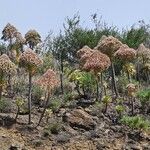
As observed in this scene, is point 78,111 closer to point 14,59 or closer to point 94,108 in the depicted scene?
point 94,108

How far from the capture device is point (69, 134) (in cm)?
1631

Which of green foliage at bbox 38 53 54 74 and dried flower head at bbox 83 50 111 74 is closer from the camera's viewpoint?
dried flower head at bbox 83 50 111 74

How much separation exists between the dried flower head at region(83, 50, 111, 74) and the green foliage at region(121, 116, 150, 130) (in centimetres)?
186

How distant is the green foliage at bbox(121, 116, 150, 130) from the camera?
1666 cm

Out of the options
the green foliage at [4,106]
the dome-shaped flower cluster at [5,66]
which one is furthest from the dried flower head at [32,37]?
the dome-shaped flower cluster at [5,66]

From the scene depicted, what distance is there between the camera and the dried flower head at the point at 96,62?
17719mm

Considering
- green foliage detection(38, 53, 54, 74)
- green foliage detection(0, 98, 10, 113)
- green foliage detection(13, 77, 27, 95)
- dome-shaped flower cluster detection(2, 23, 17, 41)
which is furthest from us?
green foliage detection(38, 53, 54, 74)

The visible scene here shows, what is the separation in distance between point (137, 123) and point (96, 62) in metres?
2.39

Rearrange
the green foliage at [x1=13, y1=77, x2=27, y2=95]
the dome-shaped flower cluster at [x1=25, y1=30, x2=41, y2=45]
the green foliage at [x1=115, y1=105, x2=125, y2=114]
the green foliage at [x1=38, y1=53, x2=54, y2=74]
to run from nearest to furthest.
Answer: the green foliage at [x1=115, y1=105, x2=125, y2=114]
the green foliage at [x1=13, y1=77, x2=27, y2=95]
the dome-shaped flower cluster at [x1=25, y1=30, x2=41, y2=45]
the green foliage at [x1=38, y1=53, x2=54, y2=74]

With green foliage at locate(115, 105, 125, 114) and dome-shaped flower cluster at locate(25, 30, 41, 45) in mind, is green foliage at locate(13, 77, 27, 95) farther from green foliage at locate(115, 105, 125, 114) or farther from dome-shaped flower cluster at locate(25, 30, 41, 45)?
green foliage at locate(115, 105, 125, 114)

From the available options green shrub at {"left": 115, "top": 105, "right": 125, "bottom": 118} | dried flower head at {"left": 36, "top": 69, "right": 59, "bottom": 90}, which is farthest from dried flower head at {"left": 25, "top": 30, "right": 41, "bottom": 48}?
dried flower head at {"left": 36, "top": 69, "right": 59, "bottom": 90}

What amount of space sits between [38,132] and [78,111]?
156 cm

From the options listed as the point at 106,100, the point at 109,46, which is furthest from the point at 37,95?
the point at 109,46

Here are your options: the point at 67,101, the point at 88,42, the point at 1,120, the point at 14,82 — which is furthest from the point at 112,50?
the point at 88,42
